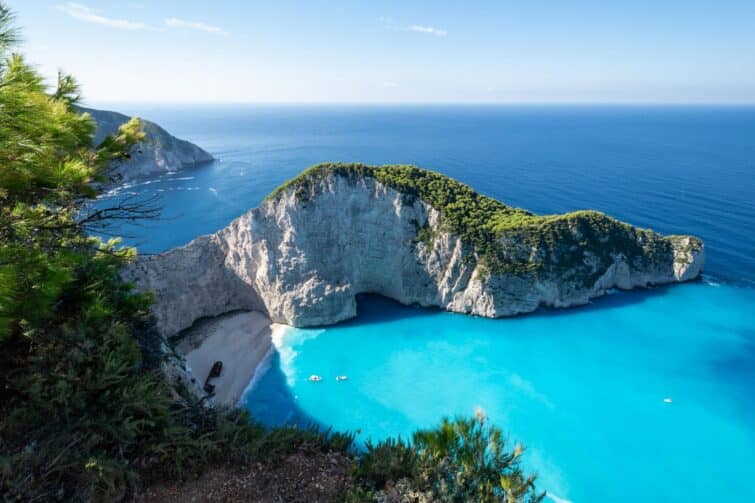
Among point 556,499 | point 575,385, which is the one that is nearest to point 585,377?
point 575,385

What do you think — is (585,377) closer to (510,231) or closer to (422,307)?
(510,231)

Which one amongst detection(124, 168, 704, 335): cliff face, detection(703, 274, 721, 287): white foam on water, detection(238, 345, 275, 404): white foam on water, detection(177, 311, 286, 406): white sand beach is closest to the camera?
detection(238, 345, 275, 404): white foam on water

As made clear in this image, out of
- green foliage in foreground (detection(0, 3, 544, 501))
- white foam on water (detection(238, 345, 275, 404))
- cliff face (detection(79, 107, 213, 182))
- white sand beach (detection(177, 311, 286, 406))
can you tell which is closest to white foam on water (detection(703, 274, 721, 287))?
white sand beach (detection(177, 311, 286, 406))

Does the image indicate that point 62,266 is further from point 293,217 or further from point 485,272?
point 485,272

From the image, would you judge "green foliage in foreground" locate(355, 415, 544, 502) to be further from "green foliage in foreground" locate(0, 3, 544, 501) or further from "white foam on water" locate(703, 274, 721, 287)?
"white foam on water" locate(703, 274, 721, 287)

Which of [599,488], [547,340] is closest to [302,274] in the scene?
[547,340]

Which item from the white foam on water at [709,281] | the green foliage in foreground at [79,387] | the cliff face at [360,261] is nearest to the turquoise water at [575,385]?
the cliff face at [360,261]
